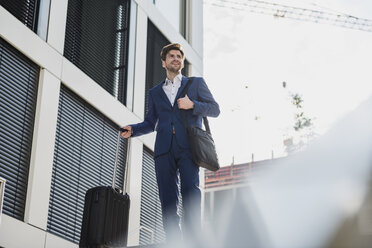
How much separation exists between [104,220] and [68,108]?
24.6ft

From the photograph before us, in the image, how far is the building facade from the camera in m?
11.5

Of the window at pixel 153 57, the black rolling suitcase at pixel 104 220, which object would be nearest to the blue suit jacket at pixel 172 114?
the black rolling suitcase at pixel 104 220

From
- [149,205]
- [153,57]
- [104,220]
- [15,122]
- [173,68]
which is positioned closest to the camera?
[104,220]

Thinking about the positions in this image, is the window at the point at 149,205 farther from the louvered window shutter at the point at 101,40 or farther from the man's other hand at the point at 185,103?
the man's other hand at the point at 185,103

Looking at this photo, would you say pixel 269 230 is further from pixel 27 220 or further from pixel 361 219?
pixel 27 220

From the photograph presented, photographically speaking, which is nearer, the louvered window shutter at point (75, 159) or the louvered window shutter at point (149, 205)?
the louvered window shutter at point (75, 159)

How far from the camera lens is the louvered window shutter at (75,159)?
12430 mm

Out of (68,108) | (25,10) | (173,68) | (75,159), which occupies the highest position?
(25,10)

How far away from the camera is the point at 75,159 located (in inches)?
Answer: 521

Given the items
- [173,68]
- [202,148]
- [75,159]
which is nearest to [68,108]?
[75,159]

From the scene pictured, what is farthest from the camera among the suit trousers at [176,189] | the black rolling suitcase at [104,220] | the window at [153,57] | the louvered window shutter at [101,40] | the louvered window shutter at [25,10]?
the window at [153,57]

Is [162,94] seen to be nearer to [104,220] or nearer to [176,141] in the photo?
[176,141]

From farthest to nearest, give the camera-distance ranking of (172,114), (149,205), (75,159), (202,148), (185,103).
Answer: (149,205) → (75,159) → (172,114) → (185,103) → (202,148)

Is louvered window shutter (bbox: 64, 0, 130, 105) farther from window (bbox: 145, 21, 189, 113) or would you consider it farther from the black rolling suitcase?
the black rolling suitcase
